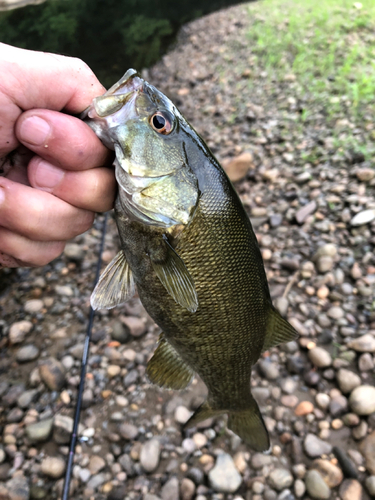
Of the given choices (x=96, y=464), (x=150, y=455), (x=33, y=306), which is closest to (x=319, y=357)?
(x=150, y=455)

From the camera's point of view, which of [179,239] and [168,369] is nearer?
[179,239]

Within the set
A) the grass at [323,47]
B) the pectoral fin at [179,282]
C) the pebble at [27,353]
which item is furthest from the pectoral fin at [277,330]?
the grass at [323,47]

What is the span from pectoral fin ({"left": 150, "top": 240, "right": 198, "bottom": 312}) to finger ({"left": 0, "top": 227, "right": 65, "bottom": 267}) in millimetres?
708

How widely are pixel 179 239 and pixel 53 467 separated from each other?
6.37 feet

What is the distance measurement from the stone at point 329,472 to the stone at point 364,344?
0.90 m

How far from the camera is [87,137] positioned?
1489 mm

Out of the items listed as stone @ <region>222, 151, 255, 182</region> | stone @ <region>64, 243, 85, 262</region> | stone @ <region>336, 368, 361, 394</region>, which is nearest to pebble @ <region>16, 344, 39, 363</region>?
stone @ <region>64, 243, 85, 262</region>

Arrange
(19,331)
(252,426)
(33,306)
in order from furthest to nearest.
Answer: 1. (33,306)
2. (19,331)
3. (252,426)

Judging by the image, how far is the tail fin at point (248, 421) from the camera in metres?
2.19

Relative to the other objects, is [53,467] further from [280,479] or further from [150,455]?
[280,479]

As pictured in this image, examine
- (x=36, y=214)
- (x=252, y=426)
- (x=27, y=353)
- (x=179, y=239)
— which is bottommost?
(x=27, y=353)

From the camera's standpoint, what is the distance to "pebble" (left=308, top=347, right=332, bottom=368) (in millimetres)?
2910

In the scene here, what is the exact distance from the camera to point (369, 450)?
8.11ft

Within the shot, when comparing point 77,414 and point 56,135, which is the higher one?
point 56,135
